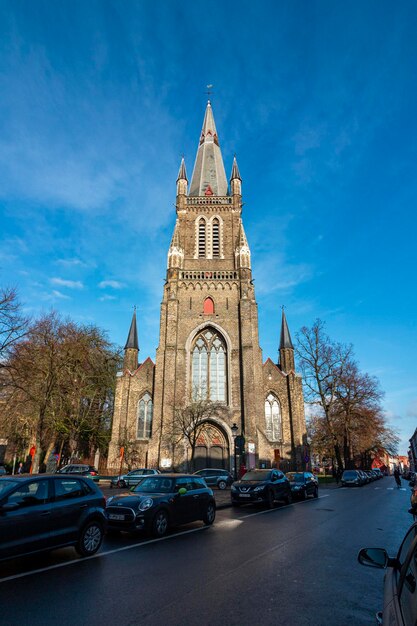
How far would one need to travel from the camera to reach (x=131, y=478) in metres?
23.1

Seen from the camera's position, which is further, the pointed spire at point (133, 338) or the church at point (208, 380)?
the pointed spire at point (133, 338)

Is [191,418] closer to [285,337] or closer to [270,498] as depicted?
[285,337]

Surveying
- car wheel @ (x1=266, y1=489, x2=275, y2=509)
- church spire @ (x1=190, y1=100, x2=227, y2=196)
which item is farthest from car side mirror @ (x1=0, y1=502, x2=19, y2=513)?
church spire @ (x1=190, y1=100, x2=227, y2=196)

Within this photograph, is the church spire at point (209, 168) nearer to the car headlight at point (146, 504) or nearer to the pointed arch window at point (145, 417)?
the pointed arch window at point (145, 417)

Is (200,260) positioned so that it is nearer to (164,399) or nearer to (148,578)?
(164,399)

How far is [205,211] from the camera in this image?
4069 cm

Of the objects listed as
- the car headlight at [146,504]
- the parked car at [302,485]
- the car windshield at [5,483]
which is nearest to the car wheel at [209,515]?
the car headlight at [146,504]

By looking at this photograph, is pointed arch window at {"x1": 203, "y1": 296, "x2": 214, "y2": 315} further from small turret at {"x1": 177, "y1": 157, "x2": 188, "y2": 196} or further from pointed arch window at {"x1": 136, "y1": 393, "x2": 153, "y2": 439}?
small turret at {"x1": 177, "y1": 157, "x2": 188, "y2": 196}

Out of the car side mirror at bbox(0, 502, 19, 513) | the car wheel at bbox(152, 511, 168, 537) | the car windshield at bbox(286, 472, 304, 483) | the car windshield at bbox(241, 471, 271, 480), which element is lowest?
the car wheel at bbox(152, 511, 168, 537)

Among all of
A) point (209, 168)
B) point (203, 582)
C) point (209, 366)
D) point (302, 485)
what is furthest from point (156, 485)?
point (209, 168)

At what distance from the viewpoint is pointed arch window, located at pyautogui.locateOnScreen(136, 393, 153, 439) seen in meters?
32.4

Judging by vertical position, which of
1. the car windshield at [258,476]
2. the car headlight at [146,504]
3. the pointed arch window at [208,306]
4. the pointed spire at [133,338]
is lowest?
the car headlight at [146,504]

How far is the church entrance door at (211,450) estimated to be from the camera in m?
31.0

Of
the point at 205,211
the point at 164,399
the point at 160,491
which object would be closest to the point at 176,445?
the point at 164,399
